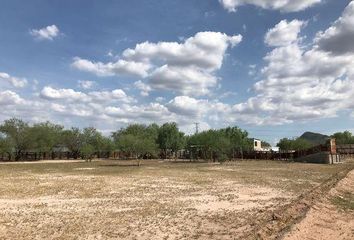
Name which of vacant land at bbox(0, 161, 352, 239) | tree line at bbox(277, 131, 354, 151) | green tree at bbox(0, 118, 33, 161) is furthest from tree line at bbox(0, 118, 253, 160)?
vacant land at bbox(0, 161, 352, 239)

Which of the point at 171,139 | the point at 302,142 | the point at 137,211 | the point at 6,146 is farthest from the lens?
the point at 302,142

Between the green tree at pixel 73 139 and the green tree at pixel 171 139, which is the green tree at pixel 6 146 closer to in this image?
the green tree at pixel 73 139

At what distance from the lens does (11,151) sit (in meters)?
97.6

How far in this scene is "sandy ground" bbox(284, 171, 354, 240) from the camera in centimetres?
1263

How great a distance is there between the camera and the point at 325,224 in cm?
1464

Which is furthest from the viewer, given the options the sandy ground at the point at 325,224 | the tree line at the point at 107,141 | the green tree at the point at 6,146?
the green tree at the point at 6,146

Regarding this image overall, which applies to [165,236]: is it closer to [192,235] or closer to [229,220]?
[192,235]

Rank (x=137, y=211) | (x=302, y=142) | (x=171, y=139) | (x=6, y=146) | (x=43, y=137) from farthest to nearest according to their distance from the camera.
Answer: (x=302, y=142) → (x=171, y=139) → (x=43, y=137) → (x=6, y=146) → (x=137, y=211)

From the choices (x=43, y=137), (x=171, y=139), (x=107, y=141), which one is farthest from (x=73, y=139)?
(x=171, y=139)

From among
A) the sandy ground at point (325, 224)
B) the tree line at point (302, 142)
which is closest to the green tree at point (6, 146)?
the tree line at point (302, 142)

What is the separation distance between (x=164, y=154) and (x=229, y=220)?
104243mm

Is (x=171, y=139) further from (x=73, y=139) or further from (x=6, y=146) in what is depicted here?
(x=6, y=146)

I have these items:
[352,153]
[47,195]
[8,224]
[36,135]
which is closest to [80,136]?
[36,135]

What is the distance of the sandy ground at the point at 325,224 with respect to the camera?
497 inches
